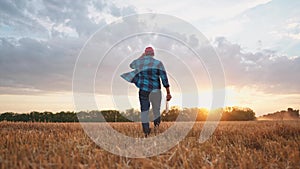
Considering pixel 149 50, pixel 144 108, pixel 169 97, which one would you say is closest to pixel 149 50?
pixel 149 50

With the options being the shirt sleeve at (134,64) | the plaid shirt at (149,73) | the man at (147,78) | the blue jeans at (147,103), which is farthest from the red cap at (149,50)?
the blue jeans at (147,103)

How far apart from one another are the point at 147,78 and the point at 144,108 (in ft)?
2.55

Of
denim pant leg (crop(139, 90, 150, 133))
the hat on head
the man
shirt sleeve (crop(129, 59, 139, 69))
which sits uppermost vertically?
the hat on head

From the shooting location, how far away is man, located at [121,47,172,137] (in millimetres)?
7852

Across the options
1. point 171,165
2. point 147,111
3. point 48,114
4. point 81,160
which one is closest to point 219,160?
point 171,165

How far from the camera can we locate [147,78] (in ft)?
25.9

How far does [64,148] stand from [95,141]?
112cm

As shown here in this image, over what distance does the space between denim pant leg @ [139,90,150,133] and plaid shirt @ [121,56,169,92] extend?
15 centimetres

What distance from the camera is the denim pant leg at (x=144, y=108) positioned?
787 centimetres

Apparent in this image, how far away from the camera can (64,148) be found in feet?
17.7

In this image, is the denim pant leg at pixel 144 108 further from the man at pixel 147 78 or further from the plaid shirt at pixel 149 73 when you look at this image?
the plaid shirt at pixel 149 73

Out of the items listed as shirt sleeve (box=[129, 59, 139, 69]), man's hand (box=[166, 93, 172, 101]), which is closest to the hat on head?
shirt sleeve (box=[129, 59, 139, 69])

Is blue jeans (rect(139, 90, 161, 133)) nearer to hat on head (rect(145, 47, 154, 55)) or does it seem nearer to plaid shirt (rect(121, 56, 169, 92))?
plaid shirt (rect(121, 56, 169, 92))

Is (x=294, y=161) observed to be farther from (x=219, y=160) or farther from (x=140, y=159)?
(x=140, y=159)
